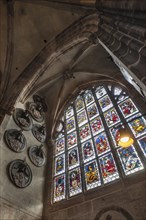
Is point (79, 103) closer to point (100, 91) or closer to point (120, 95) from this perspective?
point (100, 91)

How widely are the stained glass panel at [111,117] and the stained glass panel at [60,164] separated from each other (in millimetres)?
2397

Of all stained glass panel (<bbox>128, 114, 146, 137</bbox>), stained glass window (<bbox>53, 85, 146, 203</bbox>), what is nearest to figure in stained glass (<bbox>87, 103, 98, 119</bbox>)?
stained glass window (<bbox>53, 85, 146, 203</bbox>)

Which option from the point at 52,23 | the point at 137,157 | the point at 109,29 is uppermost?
the point at 52,23

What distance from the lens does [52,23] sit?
7.49 metres

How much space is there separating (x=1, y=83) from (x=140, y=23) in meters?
6.61

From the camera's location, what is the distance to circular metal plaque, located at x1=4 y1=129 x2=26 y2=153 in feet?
22.2

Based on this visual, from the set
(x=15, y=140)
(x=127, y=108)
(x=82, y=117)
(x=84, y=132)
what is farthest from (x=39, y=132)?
(x=127, y=108)

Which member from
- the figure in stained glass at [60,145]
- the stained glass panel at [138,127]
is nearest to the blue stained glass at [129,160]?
the stained glass panel at [138,127]

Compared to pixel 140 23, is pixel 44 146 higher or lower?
higher

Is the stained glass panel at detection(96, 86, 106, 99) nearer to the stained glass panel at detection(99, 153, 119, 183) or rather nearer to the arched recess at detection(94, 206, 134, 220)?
the stained glass panel at detection(99, 153, 119, 183)

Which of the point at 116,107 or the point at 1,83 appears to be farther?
the point at 1,83

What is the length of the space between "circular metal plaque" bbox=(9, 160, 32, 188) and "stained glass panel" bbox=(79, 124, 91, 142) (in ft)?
7.88

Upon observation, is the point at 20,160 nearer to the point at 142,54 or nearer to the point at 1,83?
the point at 1,83

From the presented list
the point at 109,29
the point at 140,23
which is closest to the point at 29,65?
the point at 109,29
